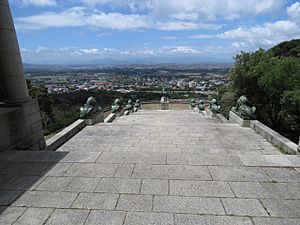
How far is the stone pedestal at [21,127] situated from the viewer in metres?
4.60

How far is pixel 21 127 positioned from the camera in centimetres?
502

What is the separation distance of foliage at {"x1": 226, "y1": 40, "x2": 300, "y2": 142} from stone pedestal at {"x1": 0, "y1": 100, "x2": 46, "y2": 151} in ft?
48.2

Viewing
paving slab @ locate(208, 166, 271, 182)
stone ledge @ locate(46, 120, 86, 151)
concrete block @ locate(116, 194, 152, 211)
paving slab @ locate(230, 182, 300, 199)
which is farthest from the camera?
stone ledge @ locate(46, 120, 86, 151)

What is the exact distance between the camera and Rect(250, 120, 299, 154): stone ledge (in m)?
5.42

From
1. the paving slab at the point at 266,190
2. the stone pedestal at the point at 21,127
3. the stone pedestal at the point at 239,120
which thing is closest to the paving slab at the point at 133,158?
the paving slab at the point at 266,190

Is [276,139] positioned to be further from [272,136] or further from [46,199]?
[46,199]

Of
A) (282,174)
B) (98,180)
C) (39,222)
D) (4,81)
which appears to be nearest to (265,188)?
(282,174)

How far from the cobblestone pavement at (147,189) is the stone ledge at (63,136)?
1482mm

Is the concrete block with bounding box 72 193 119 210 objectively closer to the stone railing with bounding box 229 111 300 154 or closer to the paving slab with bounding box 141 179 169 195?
the paving slab with bounding box 141 179 169 195

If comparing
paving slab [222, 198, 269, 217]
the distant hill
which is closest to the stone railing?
paving slab [222, 198, 269, 217]

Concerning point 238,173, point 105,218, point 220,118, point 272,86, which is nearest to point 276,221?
point 238,173

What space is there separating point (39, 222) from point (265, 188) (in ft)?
9.34

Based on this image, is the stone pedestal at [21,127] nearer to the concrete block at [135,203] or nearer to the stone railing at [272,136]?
the concrete block at [135,203]

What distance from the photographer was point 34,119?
18.0 feet
